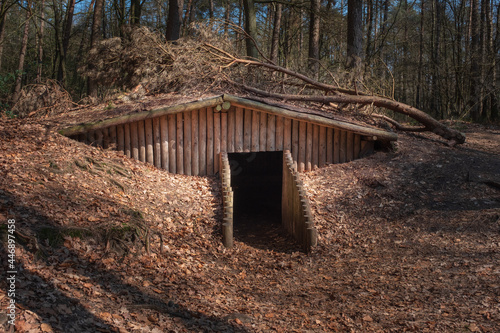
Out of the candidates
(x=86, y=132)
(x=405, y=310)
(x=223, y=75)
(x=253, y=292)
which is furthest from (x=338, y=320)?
(x=223, y=75)

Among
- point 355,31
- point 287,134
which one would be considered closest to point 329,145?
point 287,134

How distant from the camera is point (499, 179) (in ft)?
26.2

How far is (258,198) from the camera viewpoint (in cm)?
1274

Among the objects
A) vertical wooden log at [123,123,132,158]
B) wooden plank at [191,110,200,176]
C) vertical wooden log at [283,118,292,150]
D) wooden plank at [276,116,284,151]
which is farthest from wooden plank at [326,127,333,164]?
vertical wooden log at [123,123,132,158]

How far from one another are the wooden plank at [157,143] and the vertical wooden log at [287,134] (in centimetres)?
283

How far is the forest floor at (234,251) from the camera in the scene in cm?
409

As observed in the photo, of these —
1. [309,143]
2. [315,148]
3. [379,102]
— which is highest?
[379,102]

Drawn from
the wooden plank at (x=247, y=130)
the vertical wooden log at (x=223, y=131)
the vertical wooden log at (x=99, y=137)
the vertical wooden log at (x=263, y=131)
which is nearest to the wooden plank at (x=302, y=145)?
the vertical wooden log at (x=263, y=131)

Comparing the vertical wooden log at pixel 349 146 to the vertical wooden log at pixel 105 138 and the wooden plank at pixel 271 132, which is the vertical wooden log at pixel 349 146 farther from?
the vertical wooden log at pixel 105 138

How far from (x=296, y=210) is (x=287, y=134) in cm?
232

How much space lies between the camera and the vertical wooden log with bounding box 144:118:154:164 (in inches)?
343

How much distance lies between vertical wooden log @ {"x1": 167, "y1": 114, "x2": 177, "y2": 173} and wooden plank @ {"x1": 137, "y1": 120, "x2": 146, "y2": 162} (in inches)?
21.2

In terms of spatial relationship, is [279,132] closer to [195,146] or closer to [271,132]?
[271,132]

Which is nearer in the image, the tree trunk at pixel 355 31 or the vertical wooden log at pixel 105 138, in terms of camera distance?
the vertical wooden log at pixel 105 138
